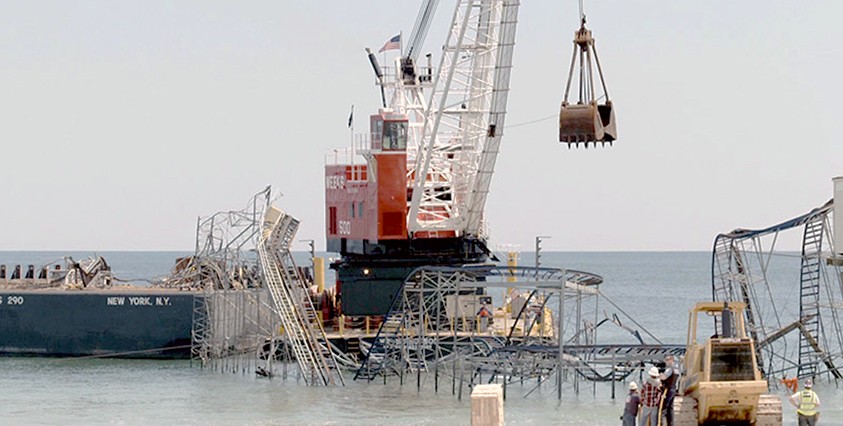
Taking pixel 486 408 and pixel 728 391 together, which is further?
pixel 728 391

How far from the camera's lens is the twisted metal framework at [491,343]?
5006 cm

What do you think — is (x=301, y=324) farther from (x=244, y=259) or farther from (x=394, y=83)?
(x=394, y=83)

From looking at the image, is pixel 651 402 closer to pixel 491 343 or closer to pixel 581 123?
pixel 581 123

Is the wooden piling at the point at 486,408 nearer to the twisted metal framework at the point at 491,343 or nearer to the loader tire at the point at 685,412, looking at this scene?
the loader tire at the point at 685,412

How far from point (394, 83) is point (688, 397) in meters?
38.9

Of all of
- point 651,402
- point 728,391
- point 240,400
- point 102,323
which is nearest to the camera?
point 651,402

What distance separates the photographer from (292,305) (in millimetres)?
57688

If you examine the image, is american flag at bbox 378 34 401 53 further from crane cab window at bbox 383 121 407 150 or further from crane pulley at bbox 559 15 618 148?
crane pulley at bbox 559 15 618 148

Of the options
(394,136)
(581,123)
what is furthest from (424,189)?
(581,123)

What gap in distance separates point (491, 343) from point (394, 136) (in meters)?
11.3

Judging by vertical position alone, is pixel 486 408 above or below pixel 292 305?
below

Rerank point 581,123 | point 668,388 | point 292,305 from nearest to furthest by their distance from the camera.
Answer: point 668,388 → point 581,123 → point 292,305

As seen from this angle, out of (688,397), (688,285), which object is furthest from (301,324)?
(688,285)

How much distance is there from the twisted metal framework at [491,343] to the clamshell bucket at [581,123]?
8.68 m
